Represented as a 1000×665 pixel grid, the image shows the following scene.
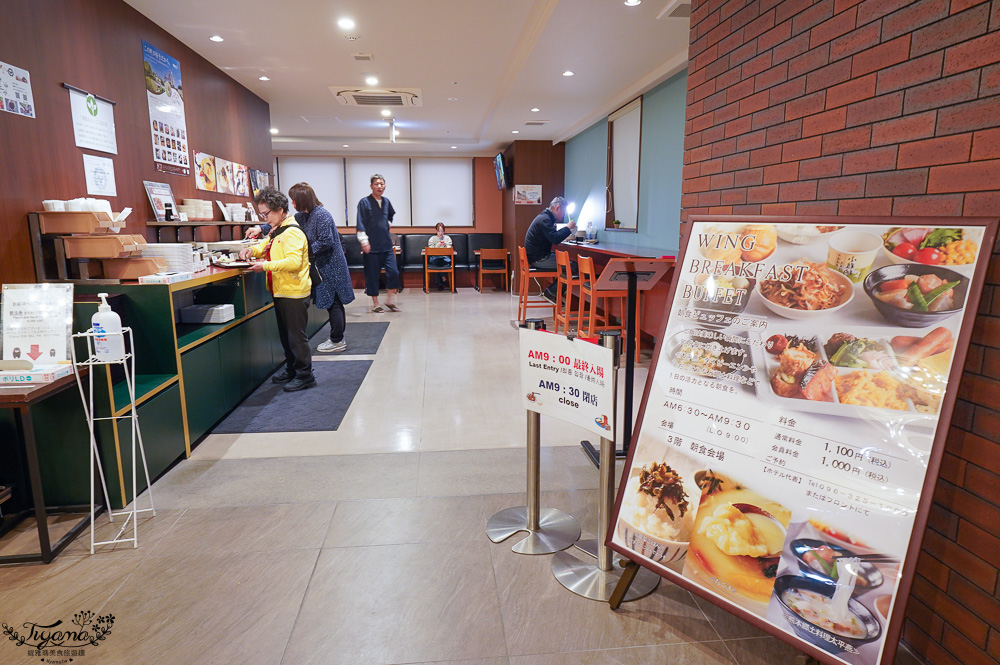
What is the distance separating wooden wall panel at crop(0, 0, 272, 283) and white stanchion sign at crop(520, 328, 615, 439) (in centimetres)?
261

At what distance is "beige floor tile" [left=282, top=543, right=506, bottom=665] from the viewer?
1705 millimetres

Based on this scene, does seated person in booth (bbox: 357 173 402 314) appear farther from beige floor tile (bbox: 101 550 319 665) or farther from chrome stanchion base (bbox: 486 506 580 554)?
beige floor tile (bbox: 101 550 319 665)

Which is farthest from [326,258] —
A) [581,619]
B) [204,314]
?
[581,619]

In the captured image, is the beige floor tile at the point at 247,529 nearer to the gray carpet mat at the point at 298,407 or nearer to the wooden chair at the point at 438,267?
the gray carpet mat at the point at 298,407

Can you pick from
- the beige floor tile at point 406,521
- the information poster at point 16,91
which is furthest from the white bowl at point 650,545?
the information poster at point 16,91

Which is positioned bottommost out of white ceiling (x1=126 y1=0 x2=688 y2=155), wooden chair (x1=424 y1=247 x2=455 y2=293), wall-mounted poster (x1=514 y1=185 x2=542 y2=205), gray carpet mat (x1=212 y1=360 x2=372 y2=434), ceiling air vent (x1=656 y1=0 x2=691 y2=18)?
gray carpet mat (x1=212 y1=360 x2=372 y2=434)

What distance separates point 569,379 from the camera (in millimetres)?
2039

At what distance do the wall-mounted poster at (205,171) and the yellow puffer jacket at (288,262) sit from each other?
4.15ft

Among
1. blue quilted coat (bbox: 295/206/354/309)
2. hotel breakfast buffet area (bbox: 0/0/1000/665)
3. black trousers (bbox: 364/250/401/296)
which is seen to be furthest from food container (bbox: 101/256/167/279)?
black trousers (bbox: 364/250/401/296)

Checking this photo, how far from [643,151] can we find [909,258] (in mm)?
5298

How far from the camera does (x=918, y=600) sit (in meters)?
1.66

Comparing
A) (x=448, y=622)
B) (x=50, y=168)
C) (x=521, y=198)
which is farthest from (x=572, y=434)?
(x=521, y=198)

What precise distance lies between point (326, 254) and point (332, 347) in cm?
109

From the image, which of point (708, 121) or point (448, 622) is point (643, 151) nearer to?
point (708, 121)
